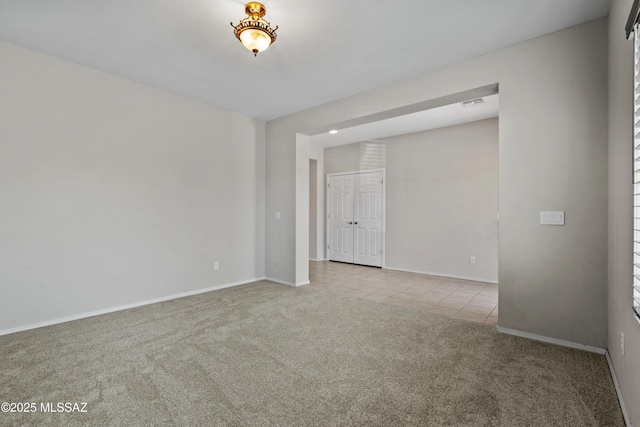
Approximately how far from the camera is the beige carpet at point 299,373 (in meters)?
1.74

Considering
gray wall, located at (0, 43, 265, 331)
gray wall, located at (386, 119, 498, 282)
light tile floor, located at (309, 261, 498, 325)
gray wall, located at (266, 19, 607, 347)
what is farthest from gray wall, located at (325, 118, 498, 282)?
gray wall, located at (0, 43, 265, 331)

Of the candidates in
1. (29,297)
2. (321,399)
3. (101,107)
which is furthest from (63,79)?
(321,399)

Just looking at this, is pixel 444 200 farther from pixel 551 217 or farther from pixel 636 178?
pixel 636 178

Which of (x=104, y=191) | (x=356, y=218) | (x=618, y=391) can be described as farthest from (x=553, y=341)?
(x=104, y=191)

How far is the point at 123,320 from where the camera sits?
128 inches

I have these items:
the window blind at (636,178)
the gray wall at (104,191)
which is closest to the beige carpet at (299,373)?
the gray wall at (104,191)

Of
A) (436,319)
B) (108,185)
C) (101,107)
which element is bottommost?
(436,319)

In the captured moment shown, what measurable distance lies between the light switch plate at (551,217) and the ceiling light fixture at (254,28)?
8.94ft

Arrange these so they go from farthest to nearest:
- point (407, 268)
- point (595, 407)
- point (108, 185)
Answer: point (407, 268) → point (108, 185) → point (595, 407)

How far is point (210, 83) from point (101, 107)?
1200 millimetres

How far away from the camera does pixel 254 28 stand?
91.4 inches

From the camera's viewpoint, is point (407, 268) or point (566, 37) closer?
point (566, 37)

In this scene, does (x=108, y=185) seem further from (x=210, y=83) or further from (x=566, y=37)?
(x=566, y=37)

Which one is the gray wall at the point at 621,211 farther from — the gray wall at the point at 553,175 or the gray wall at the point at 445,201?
the gray wall at the point at 445,201
